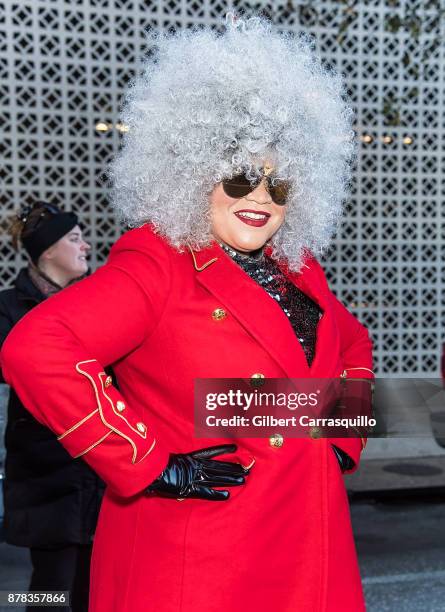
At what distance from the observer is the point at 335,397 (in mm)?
2150

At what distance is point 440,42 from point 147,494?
287 inches

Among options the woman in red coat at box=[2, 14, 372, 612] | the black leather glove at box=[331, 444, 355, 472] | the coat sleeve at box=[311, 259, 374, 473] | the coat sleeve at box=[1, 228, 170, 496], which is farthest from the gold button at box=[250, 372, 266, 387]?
the coat sleeve at box=[311, 259, 374, 473]

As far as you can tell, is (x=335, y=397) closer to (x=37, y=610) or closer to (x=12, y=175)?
(x=37, y=610)

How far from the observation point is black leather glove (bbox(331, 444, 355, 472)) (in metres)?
2.21

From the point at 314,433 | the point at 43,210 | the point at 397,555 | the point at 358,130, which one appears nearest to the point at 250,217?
the point at 314,433

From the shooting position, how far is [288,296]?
2.21 meters

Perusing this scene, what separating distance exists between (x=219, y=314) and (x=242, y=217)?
304mm

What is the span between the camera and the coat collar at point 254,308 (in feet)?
6.40

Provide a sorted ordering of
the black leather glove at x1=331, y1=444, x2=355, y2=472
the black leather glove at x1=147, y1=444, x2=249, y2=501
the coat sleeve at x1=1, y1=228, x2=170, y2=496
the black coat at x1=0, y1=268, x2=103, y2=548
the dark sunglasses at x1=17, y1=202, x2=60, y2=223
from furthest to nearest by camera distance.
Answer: the dark sunglasses at x1=17, y1=202, x2=60, y2=223, the black coat at x1=0, y1=268, x2=103, y2=548, the black leather glove at x1=331, y1=444, x2=355, y2=472, the black leather glove at x1=147, y1=444, x2=249, y2=501, the coat sleeve at x1=1, y1=228, x2=170, y2=496

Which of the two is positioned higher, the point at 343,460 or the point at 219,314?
the point at 219,314

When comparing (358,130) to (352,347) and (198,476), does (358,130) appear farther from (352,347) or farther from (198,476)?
(198,476)

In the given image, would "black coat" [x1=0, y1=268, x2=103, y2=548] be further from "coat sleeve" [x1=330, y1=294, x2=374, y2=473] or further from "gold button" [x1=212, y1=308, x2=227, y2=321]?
"gold button" [x1=212, y1=308, x2=227, y2=321]

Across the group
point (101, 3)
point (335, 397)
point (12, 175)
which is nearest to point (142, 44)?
point (101, 3)

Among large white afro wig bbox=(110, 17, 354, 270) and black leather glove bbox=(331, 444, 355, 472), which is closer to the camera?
large white afro wig bbox=(110, 17, 354, 270)
